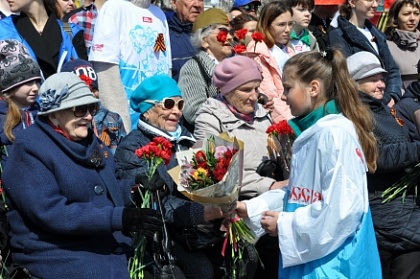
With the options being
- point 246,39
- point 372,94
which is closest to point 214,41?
point 246,39

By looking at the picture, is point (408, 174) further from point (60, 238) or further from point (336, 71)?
point (60, 238)

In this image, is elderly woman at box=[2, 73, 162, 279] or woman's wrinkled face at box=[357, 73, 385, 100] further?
woman's wrinkled face at box=[357, 73, 385, 100]

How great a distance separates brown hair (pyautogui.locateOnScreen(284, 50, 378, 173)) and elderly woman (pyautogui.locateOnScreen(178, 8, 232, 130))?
2256 mm

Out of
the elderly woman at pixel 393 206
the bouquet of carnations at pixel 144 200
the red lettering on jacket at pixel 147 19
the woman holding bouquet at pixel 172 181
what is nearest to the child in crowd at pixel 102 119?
the woman holding bouquet at pixel 172 181

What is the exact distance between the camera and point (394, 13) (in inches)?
373

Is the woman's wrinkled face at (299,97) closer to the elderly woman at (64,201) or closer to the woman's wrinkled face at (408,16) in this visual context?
the elderly woman at (64,201)

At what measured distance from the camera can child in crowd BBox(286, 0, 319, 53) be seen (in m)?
8.89

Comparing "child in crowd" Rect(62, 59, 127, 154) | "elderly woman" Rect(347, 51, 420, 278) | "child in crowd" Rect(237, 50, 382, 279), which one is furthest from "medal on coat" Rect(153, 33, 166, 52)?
"child in crowd" Rect(237, 50, 382, 279)

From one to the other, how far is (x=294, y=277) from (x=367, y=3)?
15.8 feet

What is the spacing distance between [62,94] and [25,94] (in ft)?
2.44

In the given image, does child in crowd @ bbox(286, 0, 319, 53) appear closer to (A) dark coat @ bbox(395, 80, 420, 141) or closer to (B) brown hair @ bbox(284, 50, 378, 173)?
(A) dark coat @ bbox(395, 80, 420, 141)

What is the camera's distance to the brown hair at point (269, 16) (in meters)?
8.32

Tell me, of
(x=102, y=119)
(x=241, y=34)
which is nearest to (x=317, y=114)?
(x=102, y=119)

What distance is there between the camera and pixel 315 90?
5.00 m
